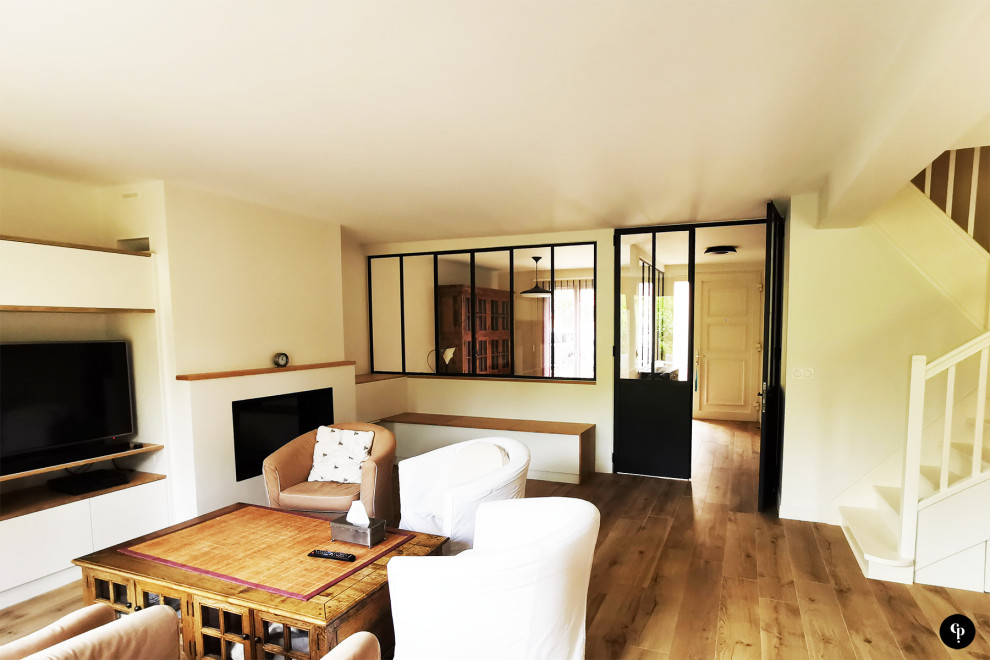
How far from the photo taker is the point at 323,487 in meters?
3.57

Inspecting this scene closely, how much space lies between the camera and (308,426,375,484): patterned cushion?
12.3 feet

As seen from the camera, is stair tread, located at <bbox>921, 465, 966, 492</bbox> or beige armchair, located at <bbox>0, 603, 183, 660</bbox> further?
stair tread, located at <bbox>921, 465, 966, 492</bbox>

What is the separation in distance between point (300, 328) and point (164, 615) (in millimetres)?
3218

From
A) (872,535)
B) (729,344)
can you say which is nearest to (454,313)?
(872,535)

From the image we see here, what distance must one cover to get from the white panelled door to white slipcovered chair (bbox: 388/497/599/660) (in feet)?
22.6

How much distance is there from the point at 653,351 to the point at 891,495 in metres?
2.21

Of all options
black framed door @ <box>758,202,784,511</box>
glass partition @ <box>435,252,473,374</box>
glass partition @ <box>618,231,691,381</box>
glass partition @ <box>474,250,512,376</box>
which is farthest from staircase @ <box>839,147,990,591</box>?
glass partition @ <box>435,252,473,374</box>

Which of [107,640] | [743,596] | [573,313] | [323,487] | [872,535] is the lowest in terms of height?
[743,596]

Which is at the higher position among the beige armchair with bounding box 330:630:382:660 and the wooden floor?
the beige armchair with bounding box 330:630:382:660

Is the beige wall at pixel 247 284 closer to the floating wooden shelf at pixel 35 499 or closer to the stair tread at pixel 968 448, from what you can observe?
the floating wooden shelf at pixel 35 499

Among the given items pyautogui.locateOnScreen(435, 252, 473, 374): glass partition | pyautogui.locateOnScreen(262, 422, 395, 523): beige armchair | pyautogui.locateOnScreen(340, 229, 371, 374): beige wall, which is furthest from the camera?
pyautogui.locateOnScreen(435, 252, 473, 374): glass partition

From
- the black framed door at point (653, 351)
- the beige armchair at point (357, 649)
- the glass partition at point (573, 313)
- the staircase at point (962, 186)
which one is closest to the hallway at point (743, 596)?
the black framed door at point (653, 351)

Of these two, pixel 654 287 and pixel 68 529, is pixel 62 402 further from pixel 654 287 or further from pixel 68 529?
pixel 654 287

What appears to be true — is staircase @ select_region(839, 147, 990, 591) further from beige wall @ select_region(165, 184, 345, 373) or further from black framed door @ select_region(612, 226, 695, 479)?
beige wall @ select_region(165, 184, 345, 373)
